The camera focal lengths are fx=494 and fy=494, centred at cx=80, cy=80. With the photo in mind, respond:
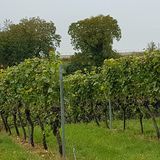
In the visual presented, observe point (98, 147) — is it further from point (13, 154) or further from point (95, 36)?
point (95, 36)

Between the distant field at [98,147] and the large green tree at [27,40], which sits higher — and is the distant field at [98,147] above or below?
→ below

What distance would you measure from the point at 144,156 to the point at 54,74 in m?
3.42

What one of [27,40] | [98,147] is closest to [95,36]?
[27,40]

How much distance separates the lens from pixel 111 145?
1516cm

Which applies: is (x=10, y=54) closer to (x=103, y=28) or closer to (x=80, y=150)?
(x=103, y=28)

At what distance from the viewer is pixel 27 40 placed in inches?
3034

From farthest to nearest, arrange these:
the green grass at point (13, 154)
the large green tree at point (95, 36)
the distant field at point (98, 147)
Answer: the large green tree at point (95, 36), the distant field at point (98, 147), the green grass at point (13, 154)

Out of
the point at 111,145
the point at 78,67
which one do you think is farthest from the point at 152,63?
the point at 78,67

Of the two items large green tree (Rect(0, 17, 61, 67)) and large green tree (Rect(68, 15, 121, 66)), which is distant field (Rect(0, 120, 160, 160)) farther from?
large green tree (Rect(0, 17, 61, 67))

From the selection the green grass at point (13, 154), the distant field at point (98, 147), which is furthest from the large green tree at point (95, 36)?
the green grass at point (13, 154)

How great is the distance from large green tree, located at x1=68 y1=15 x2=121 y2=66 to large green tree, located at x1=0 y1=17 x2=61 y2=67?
5.99m

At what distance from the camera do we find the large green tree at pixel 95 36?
223 feet

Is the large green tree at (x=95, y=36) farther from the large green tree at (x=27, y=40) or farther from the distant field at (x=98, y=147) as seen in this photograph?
the distant field at (x=98, y=147)

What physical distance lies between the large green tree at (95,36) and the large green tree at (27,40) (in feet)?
19.6
